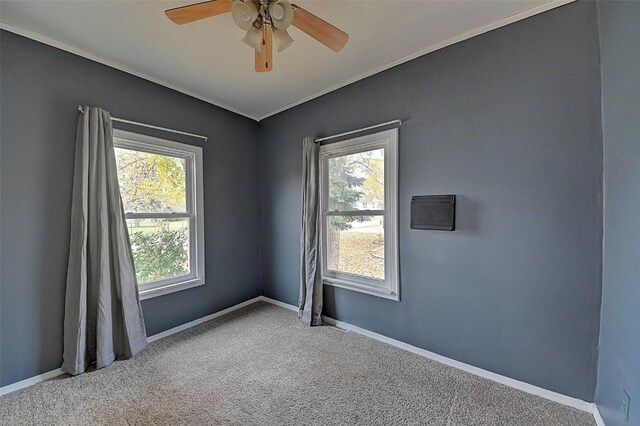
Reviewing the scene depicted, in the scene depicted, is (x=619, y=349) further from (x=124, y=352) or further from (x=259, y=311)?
(x=124, y=352)

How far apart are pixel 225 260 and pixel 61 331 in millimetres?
1520

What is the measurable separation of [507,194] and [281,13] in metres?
1.84

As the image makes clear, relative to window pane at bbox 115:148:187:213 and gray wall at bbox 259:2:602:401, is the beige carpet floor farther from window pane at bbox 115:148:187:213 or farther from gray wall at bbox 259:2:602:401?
window pane at bbox 115:148:187:213

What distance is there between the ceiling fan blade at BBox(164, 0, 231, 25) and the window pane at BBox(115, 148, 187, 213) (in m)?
1.52

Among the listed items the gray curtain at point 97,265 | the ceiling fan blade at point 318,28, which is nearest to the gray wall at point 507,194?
the ceiling fan blade at point 318,28

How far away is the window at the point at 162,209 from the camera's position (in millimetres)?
2508

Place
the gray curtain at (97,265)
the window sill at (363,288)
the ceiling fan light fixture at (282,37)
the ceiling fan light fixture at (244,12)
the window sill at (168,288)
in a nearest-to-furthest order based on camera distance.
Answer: the ceiling fan light fixture at (244,12) < the ceiling fan light fixture at (282,37) < the gray curtain at (97,265) < the window sill at (363,288) < the window sill at (168,288)

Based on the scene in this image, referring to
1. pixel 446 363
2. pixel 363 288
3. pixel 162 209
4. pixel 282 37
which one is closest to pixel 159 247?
pixel 162 209

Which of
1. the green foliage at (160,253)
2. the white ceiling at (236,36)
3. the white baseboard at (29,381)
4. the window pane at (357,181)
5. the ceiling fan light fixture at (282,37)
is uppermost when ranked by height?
the white ceiling at (236,36)

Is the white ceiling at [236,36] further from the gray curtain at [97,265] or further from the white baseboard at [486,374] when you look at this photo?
the white baseboard at [486,374]

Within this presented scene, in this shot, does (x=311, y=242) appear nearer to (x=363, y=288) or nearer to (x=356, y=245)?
(x=356, y=245)

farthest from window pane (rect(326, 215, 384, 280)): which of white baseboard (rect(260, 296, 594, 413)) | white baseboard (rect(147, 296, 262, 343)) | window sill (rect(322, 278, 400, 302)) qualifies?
white baseboard (rect(147, 296, 262, 343))

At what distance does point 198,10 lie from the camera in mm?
1433

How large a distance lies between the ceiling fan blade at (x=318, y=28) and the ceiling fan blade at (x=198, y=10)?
0.38 meters
